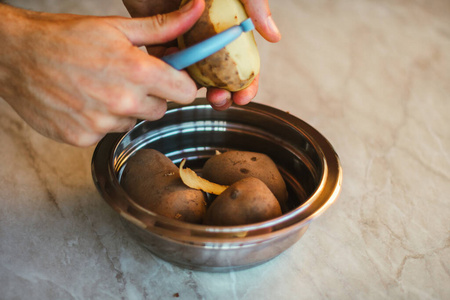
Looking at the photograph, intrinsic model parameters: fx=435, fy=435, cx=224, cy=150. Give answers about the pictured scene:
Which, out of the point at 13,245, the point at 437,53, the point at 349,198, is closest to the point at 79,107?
the point at 13,245

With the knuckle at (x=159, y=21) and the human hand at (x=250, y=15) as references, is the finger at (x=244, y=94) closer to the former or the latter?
the human hand at (x=250, y=15)

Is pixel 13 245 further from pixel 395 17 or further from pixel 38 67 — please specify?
pixel 395 17

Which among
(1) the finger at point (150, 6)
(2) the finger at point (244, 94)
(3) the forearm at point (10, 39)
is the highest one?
(3) the forearm at point (10, 39)

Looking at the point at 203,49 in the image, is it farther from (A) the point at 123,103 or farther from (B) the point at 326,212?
(B) the point at 326,212

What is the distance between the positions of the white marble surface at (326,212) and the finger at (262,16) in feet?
1.28

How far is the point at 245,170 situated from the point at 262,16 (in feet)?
0.96

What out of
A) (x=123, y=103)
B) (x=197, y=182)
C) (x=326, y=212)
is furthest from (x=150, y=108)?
(x=326, y=212)

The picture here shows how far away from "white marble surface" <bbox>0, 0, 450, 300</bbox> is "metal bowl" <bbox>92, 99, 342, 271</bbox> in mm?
72

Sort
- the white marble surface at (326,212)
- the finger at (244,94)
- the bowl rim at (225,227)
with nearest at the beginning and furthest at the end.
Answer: the bowl rim at (225,227), the white marble surface at (326,212), the finger at (244,94)

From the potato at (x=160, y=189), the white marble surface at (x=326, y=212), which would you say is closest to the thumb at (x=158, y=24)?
the potato at (x=160, y=189)

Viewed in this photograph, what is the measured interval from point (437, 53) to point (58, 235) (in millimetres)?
1421

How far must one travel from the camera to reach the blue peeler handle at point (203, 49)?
2.17 feet

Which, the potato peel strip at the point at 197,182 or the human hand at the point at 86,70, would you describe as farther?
the potato peel strip at the point at 197,182

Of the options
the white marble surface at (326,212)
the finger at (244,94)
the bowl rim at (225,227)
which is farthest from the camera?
the finger at (244,94)
